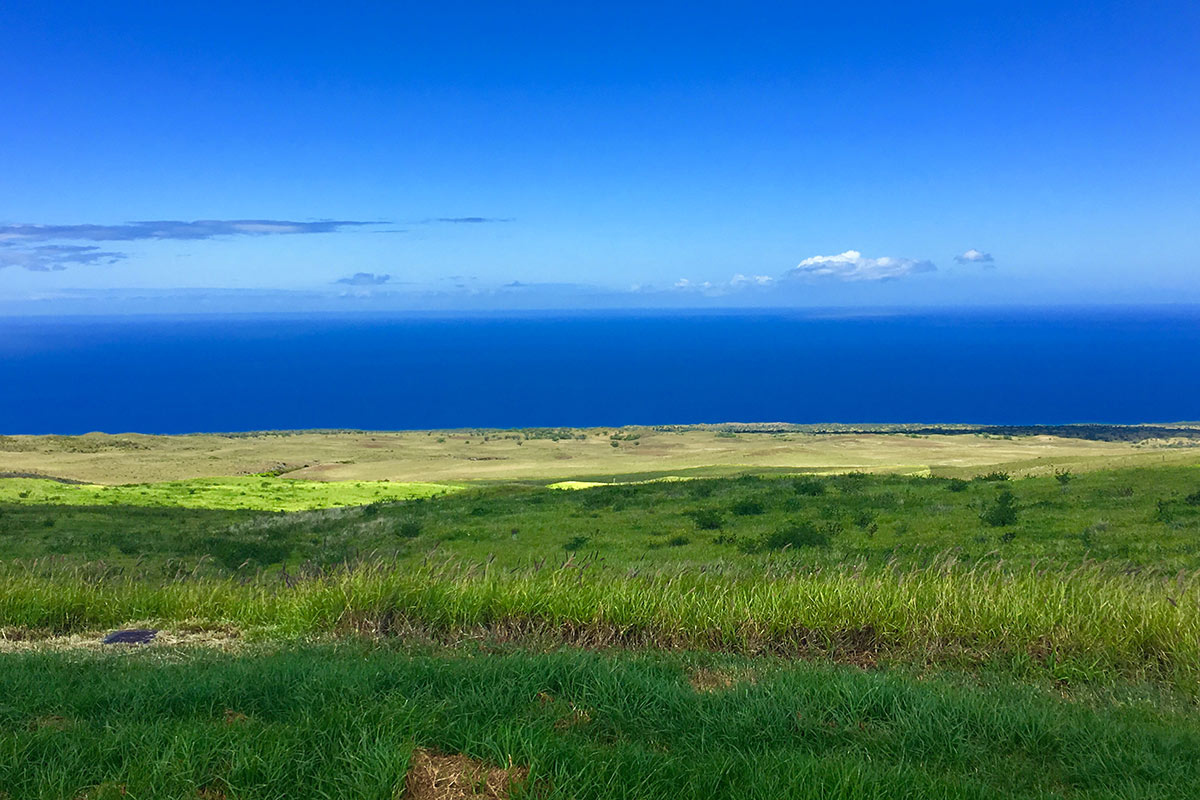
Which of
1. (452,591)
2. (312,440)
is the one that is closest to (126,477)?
(312,440)

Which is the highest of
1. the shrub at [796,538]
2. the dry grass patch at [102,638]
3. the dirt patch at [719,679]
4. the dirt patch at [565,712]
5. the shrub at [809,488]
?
the dirt patch at [565,712]

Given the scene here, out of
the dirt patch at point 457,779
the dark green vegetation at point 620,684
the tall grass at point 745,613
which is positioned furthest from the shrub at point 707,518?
the dirt patch at point 457,779

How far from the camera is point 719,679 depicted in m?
6.00

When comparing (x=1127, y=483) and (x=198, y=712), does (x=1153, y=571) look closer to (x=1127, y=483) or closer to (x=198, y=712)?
(x=198, y=712)

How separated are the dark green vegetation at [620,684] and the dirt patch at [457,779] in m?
0.10

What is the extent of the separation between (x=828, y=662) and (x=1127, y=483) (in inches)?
825

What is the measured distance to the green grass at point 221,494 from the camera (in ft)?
116

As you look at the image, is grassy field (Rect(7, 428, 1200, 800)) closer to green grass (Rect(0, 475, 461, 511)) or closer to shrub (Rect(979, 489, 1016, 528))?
shrub (Rect(979, 489, 1016, 528))

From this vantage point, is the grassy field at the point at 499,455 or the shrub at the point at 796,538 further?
the grassy field at the point at 499,455

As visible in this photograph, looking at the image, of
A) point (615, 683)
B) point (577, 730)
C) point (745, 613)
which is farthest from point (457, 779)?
point (745, 613)

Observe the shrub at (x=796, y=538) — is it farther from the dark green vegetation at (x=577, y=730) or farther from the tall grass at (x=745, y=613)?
the dark green vegetation at (x=577, y=730)

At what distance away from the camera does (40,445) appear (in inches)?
2889

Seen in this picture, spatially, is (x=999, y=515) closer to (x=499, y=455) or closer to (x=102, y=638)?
(x=102, y=638)

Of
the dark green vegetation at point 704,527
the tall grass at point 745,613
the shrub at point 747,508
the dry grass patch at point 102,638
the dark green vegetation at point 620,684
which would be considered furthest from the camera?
the shrub at point 747,508
